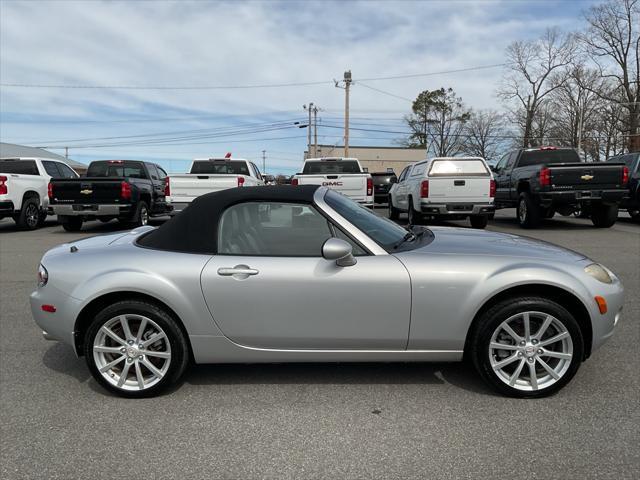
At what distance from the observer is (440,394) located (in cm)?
334

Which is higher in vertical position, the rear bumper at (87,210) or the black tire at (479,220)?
the rear bumper at (87,210)

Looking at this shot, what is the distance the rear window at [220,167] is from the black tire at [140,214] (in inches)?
66.8

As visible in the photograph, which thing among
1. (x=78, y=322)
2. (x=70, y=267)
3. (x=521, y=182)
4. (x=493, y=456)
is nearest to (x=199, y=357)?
(x=78, y=322)

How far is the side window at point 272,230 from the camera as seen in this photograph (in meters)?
3.39

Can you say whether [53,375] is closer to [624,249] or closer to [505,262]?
[505,262]

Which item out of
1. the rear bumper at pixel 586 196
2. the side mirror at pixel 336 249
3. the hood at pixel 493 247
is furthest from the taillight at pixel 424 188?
the side mirror at pixel 336 249

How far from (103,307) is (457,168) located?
33.9 feet

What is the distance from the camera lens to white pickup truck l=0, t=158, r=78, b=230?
12.8 meters

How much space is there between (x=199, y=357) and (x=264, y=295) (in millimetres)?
662

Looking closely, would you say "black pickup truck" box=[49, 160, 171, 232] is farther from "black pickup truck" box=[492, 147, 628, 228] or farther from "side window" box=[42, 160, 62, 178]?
"black pickup truck" box=[492, 147, 628, 228]

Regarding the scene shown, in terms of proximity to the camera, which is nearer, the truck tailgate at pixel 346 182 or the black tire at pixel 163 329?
the black tire at pixel 163 329

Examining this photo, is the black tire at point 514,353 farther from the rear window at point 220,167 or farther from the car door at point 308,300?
the rear window at point 220,167

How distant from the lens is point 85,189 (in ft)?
41.3

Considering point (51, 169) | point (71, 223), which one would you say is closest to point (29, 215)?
point (71, 223)
